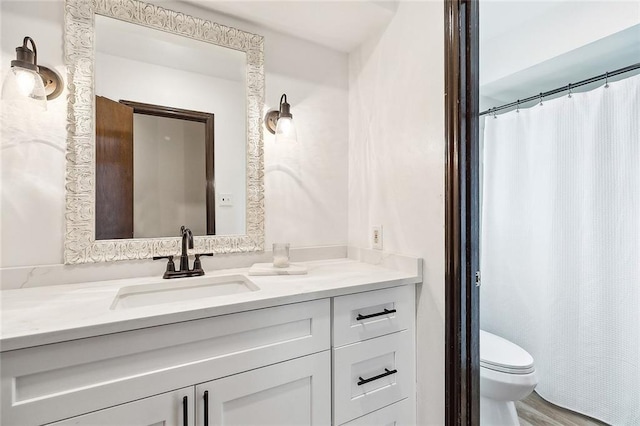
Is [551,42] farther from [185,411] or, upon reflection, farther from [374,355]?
[185,411]

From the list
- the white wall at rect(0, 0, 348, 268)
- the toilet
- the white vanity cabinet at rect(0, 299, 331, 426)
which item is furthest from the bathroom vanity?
the toilet

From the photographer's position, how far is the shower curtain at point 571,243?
149cm

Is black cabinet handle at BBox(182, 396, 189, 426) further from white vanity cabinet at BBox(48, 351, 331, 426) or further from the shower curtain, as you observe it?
the shower curtain

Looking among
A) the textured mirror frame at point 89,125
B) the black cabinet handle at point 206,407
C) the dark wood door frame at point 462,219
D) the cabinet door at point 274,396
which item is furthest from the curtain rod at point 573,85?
the black cabinet handle at point 206,407

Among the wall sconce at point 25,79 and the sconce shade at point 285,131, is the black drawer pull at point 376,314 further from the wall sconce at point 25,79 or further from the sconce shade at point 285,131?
the wall sconce at point 25,79

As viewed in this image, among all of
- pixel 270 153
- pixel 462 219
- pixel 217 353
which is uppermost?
pixel 270 153

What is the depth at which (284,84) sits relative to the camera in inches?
60.2

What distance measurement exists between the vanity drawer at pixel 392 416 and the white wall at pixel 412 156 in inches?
1.9

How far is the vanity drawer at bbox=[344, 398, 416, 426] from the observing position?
1.09 metres

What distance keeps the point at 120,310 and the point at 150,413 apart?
0.28 m

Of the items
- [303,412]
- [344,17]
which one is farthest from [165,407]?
[344,17]

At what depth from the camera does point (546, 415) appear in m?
1.70

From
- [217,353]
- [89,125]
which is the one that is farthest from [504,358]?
[89,125]

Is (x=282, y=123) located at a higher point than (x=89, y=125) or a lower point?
higher
